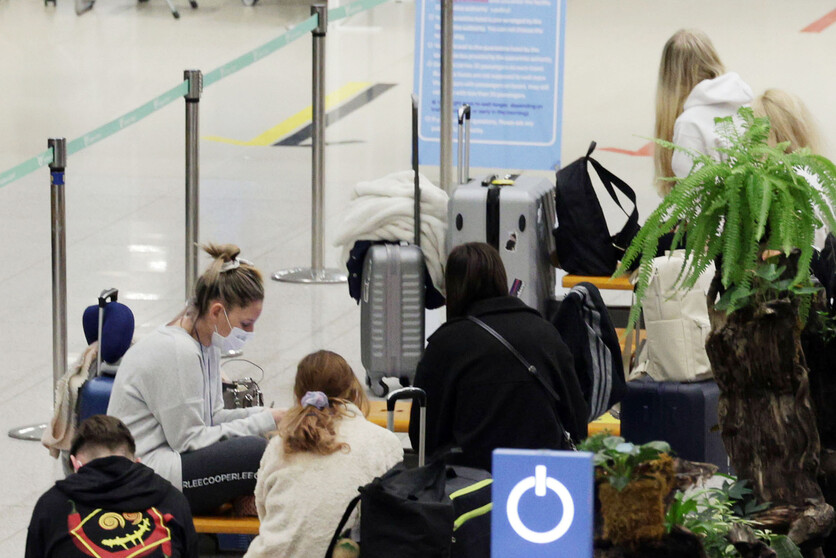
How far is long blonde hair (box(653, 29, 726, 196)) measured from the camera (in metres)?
6.09

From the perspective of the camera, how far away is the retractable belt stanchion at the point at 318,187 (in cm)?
754

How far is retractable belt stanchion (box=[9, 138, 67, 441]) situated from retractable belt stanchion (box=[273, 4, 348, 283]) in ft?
7.28

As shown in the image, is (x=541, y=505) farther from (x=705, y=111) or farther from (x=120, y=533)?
(x=705, y=111)

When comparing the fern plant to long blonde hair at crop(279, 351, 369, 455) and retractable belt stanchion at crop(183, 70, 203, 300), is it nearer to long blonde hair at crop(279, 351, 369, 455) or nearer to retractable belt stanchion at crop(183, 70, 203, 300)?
long blonde hair at crop(279, 351, 369, 455)

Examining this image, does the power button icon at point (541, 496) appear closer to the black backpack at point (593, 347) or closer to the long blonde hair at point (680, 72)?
the black backpack at point (593, 347)

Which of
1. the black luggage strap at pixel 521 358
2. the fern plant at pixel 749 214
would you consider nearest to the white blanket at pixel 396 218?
the black luggage strap at pixel 521 358

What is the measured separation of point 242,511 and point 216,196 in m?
5.05

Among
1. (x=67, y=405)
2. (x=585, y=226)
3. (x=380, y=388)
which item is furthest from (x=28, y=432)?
(x=585, y=226)

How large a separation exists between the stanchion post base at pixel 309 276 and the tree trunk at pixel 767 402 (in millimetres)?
4181

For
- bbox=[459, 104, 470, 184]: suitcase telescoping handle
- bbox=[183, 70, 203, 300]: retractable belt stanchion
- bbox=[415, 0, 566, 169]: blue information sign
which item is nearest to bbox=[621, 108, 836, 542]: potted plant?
bbox=[459, 104, 470, 184]: suitcase telescoping handle

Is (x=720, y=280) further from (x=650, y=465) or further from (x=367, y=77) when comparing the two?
(x=367, y=77)

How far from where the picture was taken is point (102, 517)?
3.38 metres

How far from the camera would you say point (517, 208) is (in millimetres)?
5414

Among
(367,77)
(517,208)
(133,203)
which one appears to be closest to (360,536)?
(517,208)
